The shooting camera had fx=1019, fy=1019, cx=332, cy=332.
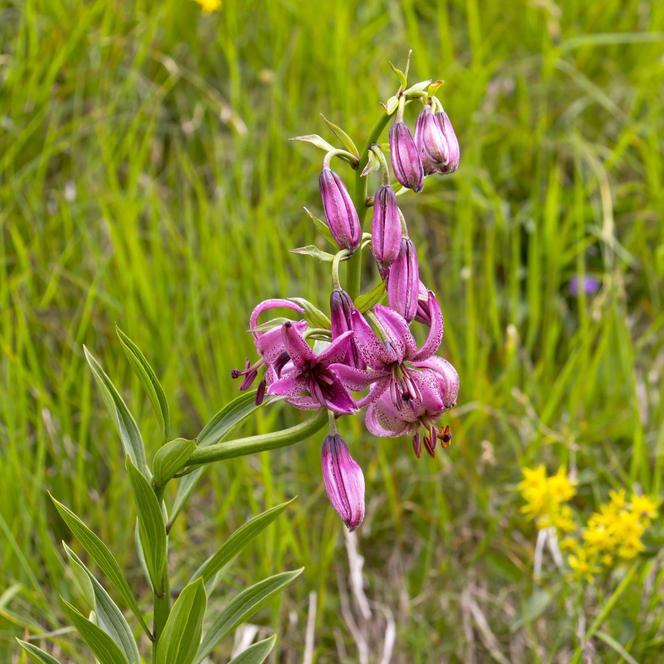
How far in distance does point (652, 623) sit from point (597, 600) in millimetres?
188

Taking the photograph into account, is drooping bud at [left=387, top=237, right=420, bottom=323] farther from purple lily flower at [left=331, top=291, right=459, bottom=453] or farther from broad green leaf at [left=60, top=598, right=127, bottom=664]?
broad green leaf at [left=60, top=598, right=127, bottom=664]

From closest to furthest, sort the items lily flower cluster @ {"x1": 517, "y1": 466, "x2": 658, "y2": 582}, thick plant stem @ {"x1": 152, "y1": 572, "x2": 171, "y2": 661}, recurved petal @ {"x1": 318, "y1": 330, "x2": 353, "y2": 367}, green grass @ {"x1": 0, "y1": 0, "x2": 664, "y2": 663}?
recurved petal @ {"x1": 318, "y1": 330, "x2": 353, "y2": 367} → thick plant stem @ {"x1": 152, "y1": 572, "x2": 171, "y2": 661} → lily flower cluster @ {"x1": 517, "y1": 466, "x2": 658, "y2": 582} → green grass @ {"x1": 0, "y1": 0, "x2": 664, "y2": 663}

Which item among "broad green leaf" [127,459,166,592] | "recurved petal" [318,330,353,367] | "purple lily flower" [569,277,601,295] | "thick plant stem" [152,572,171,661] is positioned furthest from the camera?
"purple lily flower" [569,277,601,295]

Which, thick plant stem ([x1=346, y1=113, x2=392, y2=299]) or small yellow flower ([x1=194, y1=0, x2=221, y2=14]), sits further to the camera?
small yellow flower ([x1=194, y1=0, x2=221, y2=14])

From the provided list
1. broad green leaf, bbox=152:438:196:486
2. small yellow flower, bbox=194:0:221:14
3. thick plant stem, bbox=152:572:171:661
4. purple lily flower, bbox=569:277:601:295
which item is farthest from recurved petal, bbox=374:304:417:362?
small yellow flower, bbox=194:0:221:14

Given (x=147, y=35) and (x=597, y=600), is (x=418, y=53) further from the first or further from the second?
(x=597, y=600)

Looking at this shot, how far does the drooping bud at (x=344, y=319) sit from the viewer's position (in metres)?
1.09

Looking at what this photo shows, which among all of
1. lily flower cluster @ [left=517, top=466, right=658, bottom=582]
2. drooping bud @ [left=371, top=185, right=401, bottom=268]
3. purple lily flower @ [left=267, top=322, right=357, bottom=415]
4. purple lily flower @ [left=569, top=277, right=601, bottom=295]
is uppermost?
drooping bud @ [left=371, top=185, right=401, bottom=268]

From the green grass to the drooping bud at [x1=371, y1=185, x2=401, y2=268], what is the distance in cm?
96

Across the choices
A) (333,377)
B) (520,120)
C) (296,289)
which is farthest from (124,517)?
(520,120)

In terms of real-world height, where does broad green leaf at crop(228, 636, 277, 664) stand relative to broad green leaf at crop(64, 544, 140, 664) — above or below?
below

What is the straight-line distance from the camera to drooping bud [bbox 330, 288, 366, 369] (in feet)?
3.58

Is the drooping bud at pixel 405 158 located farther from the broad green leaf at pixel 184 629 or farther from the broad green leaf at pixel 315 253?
the broad green leaf at pixel 184 629

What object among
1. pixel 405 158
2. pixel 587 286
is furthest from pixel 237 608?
pixel 587 286
